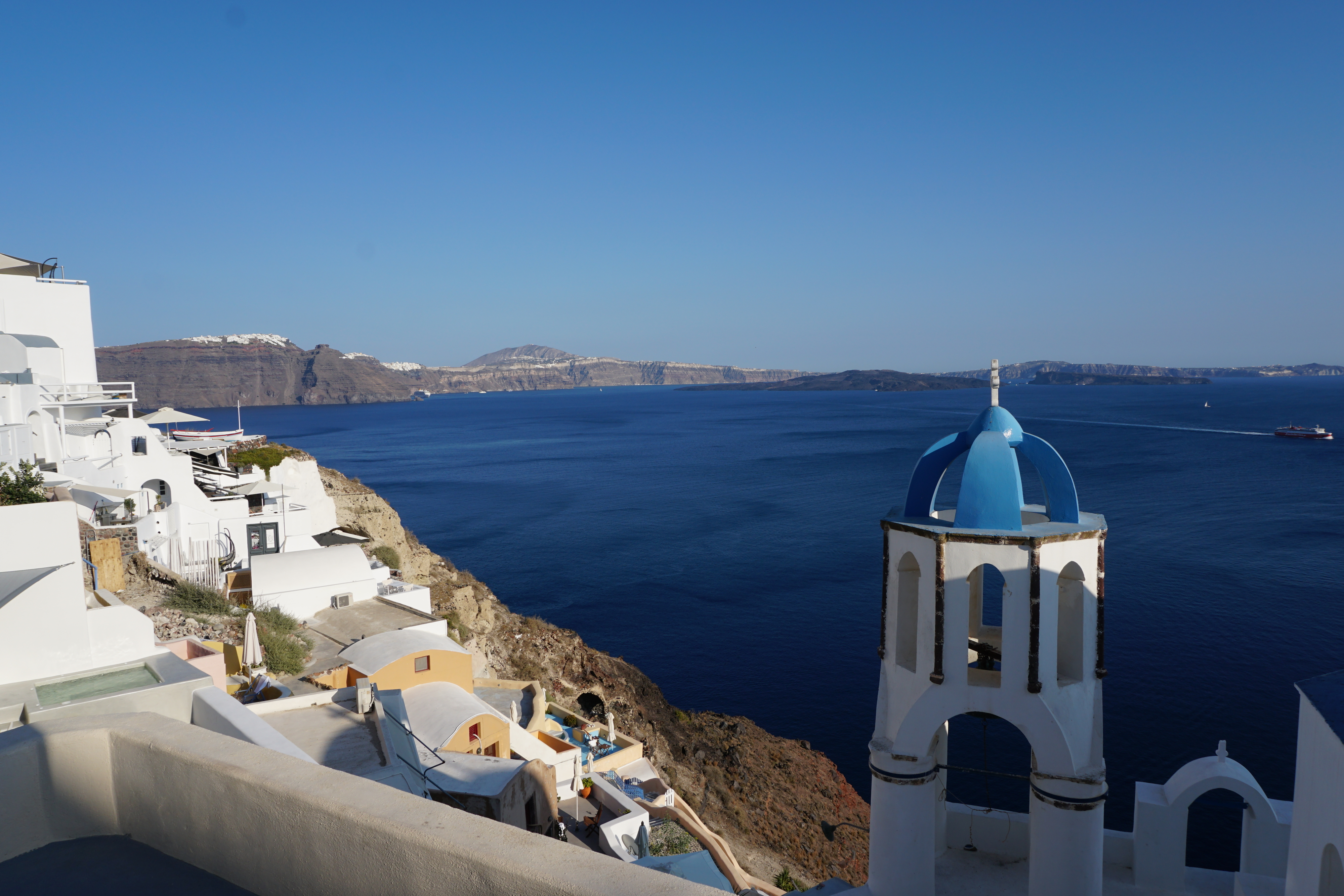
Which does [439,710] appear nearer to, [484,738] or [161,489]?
[484,738]

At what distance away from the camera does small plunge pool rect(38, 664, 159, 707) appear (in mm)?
5754

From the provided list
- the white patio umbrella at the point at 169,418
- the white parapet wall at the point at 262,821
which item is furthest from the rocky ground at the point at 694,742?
the white parapet wall at the point at 262,821

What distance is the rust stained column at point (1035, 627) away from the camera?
267 inches

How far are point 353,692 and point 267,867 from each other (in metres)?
10.6

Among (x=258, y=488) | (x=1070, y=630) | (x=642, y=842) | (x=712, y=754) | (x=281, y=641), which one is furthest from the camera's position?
(x=258, y=488)

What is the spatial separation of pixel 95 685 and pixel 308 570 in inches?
700

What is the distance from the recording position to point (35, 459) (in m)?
21.8

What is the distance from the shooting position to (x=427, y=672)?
18.0 meters

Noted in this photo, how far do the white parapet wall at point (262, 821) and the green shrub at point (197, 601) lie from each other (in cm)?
1723

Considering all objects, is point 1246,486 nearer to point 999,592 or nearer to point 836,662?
point 999,592

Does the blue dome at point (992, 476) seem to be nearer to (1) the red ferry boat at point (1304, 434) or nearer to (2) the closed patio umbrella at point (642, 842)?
(2) the closed patio umbrella at point (642, 842)

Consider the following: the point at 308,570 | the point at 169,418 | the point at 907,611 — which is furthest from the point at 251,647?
the point at 169,418

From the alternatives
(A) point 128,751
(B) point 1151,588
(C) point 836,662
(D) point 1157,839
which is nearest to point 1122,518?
(B) point 1151,588

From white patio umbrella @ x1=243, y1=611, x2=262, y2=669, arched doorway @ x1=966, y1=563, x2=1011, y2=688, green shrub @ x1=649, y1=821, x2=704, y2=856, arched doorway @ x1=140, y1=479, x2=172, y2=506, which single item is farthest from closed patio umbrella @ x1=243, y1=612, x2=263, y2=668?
arched doorway @ x1=966, y1=563, x2=1011, y2=688
